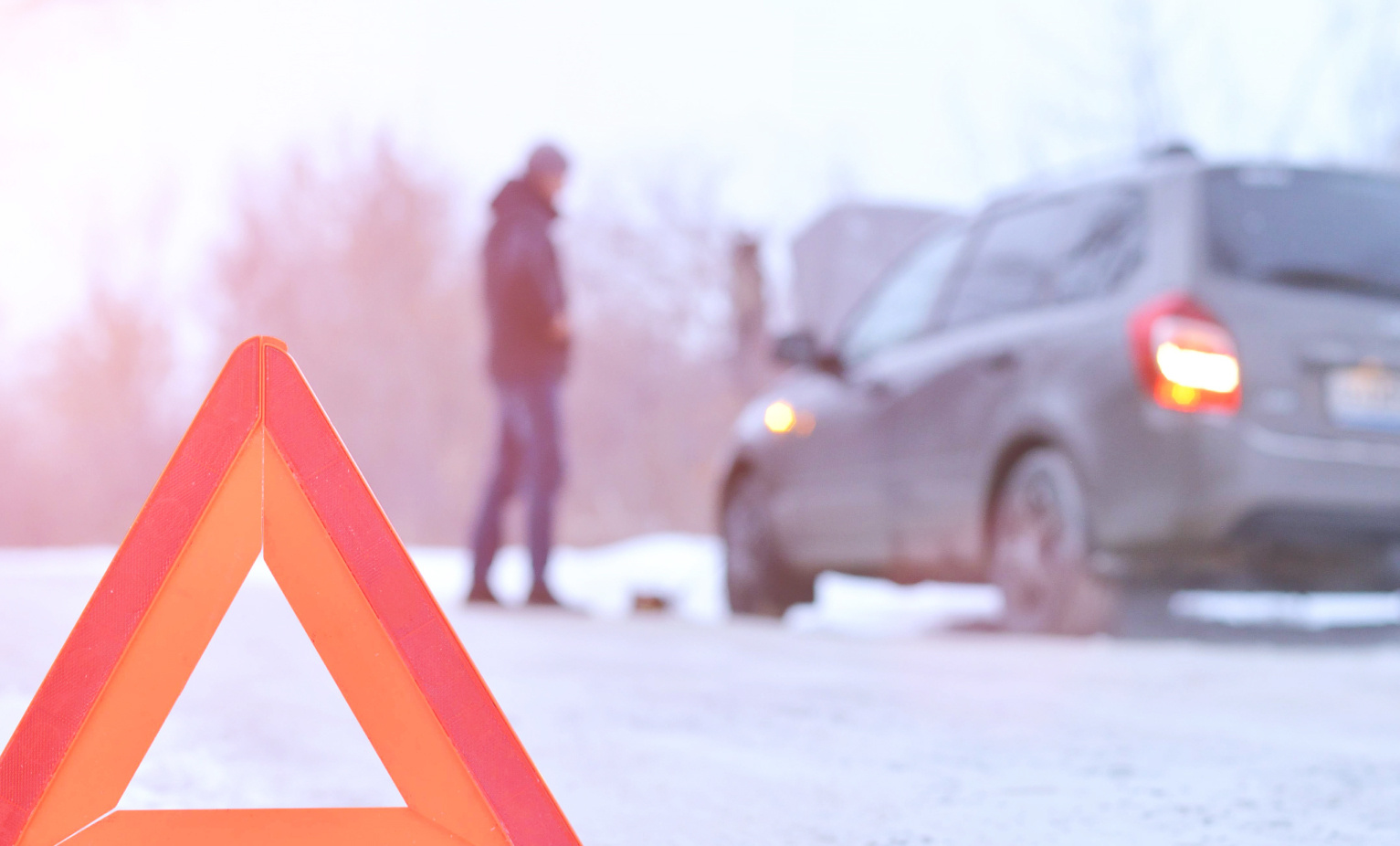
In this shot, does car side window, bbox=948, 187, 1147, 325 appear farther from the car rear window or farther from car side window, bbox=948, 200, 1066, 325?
the car rear window

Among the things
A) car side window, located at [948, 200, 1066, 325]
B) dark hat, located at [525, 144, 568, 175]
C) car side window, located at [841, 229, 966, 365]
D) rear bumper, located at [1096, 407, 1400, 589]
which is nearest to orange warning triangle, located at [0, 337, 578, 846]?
rear bumper, located at [1096, 407, 1400, 589]

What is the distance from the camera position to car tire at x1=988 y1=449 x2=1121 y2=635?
4941mm

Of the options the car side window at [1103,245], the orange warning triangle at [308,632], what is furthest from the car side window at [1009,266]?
the orange warning triangle at [308,632]

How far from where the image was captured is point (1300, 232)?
15.9 ft

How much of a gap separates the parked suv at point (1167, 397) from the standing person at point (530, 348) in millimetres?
2103

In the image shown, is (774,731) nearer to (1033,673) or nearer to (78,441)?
(1033,673)

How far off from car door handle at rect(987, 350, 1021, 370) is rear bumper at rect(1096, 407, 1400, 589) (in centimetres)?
67

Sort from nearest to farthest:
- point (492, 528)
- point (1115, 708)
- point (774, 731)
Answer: point (774, 731), point (1115, 708), point (492, 528)

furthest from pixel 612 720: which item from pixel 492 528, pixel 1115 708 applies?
pixel 492 528

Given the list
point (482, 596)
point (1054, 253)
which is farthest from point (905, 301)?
point (482, 596)

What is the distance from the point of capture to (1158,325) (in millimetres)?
4652

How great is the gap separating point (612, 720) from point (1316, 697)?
1.87 m

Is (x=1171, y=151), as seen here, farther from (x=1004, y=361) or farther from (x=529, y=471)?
(x=529, y=471)

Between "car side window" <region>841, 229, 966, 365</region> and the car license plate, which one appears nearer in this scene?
the car license plate
